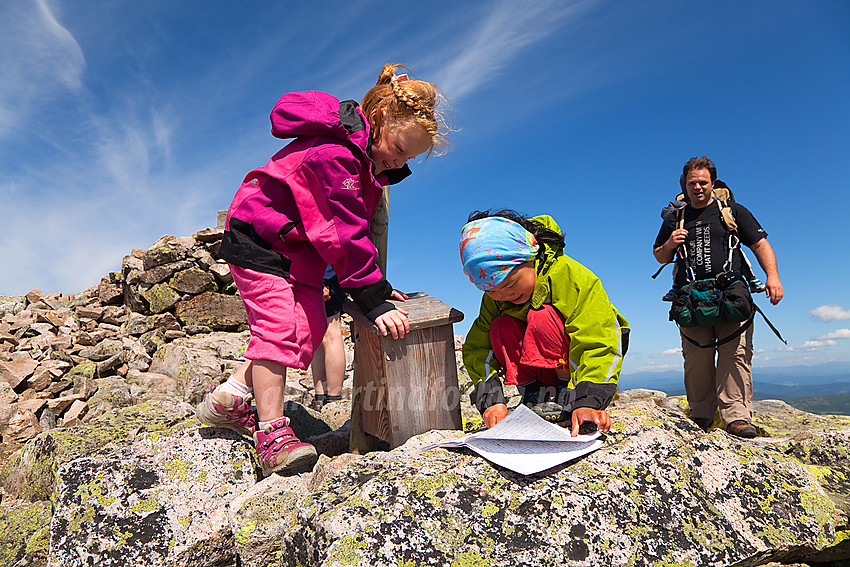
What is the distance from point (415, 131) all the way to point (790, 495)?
318cm

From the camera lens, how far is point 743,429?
19.8 feet

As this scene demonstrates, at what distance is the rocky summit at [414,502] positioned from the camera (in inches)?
97.2

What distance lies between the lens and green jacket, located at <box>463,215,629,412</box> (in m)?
3.28

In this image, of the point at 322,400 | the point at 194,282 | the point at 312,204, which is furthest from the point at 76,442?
the point at 194,282

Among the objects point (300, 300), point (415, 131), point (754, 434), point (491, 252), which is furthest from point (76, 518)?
point (754, 434)

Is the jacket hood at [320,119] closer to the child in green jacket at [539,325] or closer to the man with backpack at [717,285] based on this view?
the child in green jacket at [539,325]

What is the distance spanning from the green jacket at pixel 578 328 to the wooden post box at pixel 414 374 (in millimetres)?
240

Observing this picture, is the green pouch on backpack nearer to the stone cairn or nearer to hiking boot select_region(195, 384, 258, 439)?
hiking boot select_region(195, 384, 258, 439)

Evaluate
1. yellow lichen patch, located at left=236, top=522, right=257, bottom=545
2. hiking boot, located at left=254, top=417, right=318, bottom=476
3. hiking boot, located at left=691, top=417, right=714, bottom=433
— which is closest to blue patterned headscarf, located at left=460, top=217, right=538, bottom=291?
hiking boot, located at left=254, top=417, right=318, bottom=476

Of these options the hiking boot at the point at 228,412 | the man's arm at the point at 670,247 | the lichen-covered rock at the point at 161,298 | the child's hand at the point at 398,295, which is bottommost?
the hiking boot at the point at 228,412

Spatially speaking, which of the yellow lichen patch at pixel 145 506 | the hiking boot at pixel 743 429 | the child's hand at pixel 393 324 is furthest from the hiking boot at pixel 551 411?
the hiking boot at pixel 743 429

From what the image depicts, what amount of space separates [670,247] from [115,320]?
11342mm

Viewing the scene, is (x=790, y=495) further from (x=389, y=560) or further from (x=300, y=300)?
(x=300, y=300)

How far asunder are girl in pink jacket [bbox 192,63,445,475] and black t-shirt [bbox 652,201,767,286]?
152 inches
